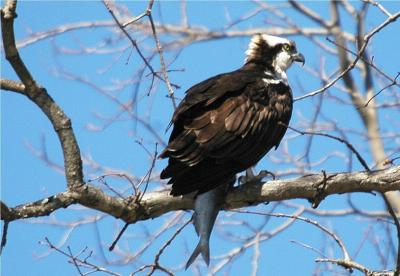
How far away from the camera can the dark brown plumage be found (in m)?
5.42

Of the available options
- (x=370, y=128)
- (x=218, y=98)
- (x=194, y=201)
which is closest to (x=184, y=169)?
(x=194, y=201)

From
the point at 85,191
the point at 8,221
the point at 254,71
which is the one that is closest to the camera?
the point at 8,221

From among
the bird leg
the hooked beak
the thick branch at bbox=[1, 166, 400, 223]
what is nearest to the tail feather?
the thick branch at bbox=[1, 166, 400, 223]

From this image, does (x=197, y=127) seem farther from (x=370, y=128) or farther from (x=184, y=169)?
(x=370, y=128)

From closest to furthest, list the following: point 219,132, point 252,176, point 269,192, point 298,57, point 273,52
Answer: point 269,192 → point 219,132 → point 252,176 → point 273,52 → point 298,57

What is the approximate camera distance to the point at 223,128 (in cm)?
564

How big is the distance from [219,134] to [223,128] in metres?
0.07

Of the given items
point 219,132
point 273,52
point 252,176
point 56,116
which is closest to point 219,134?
point 219,132

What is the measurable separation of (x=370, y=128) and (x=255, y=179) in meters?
7.05

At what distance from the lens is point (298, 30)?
13.3 metres

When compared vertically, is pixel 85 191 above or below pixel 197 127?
below

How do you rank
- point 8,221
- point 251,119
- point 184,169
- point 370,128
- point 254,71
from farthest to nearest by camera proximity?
point 370,128 < point 254,71 < point 251,119 < point 184,169 < point 8,221

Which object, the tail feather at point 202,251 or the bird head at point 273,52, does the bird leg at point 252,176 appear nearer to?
the tail feather at point 202,251

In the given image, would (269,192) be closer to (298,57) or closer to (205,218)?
(205,218)
